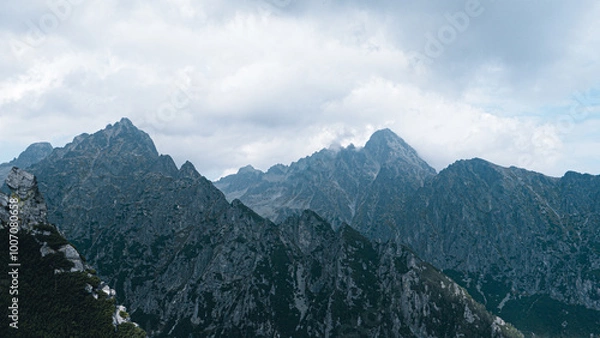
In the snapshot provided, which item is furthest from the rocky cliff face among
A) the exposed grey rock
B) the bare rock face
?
the bare rock face

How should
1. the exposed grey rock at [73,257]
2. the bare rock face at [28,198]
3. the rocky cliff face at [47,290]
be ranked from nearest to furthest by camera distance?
the rocky cliff face at [47,290], the exposed grey rock at [73,257], the bare rock face at [28,198]

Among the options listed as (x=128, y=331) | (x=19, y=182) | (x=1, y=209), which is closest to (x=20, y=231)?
(x=1, y=209)

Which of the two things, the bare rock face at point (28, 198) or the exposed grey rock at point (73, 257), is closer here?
the exposed grey rock at point (73, 257)

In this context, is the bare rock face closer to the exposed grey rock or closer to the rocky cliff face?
the rocky cliff face

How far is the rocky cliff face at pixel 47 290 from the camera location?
12756 cm

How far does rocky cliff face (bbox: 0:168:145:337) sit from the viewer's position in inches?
5022

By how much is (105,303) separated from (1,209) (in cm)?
6641

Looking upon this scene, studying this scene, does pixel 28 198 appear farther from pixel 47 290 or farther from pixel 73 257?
pixel 47 290

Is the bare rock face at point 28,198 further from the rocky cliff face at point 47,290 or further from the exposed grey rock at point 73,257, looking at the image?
the exposed grey rock at point 73,257

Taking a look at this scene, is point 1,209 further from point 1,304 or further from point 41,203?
point 1,304

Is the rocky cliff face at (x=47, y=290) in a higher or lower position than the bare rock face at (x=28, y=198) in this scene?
lower

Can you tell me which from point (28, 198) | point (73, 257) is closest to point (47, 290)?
point (73, 257)

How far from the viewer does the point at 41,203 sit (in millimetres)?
183000

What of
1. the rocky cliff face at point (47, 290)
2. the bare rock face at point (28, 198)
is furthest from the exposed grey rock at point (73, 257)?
the bare rock face at point (28, 198)
